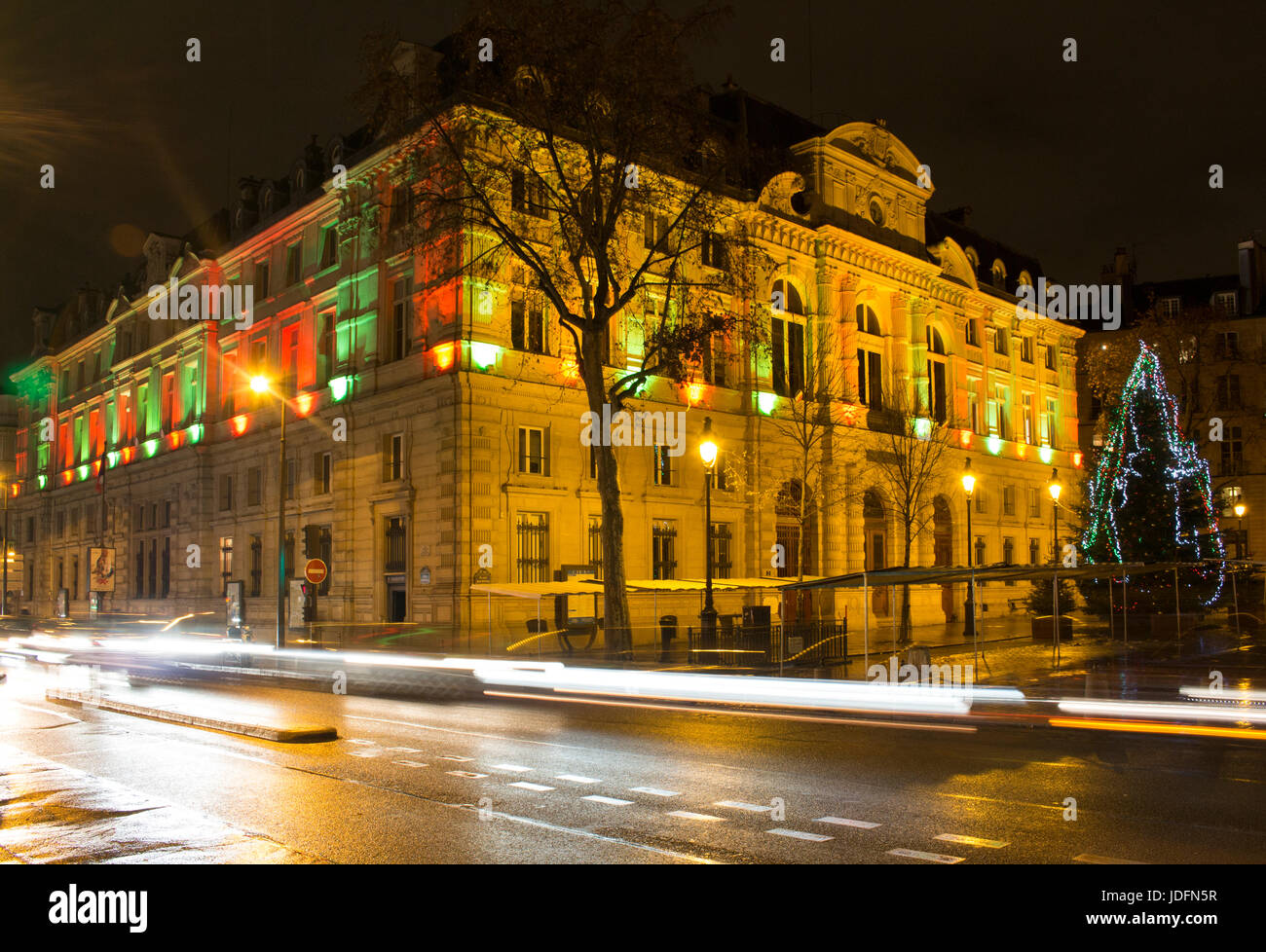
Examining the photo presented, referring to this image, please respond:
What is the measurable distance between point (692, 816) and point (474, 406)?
27.5 m

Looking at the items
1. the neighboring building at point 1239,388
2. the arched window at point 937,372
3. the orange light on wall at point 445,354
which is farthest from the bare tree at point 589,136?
the neighboring building at point 1239,388

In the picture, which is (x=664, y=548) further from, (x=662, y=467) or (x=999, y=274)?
(x=999, y=274)

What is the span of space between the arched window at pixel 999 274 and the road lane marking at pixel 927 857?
60.3 meters

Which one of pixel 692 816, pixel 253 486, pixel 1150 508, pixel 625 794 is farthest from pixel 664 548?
pixel 692 816

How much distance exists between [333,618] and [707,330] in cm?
2109

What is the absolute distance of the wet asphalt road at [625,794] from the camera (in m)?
7.78

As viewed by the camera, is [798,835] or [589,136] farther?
[589,136]

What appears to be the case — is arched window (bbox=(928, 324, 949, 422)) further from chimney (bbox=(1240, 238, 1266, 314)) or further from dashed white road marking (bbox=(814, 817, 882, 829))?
dashed white road marking (bbox=(814, 817, 882, 829))

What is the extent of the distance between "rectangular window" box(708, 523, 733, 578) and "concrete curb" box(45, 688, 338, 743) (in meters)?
27.6

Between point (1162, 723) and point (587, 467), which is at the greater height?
point (587, 467)

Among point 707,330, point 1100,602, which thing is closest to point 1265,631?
point 1100,602

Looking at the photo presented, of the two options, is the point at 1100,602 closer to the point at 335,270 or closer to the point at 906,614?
the point at 906,614

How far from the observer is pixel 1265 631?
113 ft

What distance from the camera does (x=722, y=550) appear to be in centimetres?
4356
